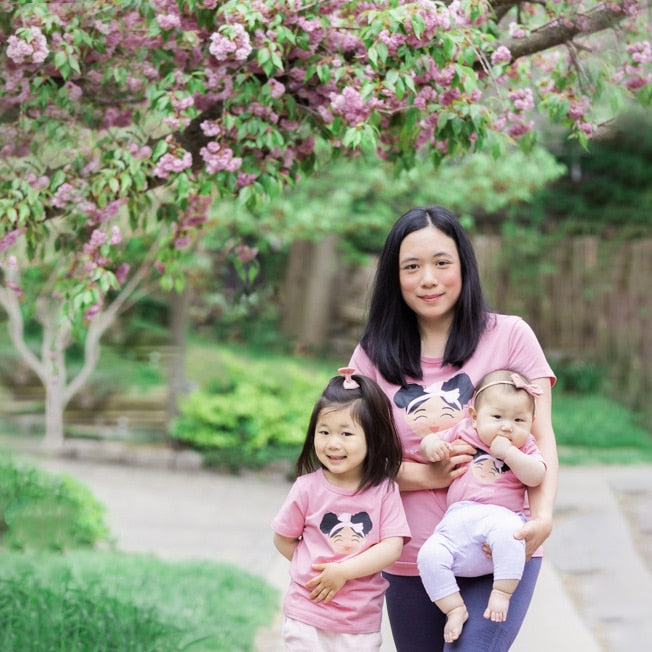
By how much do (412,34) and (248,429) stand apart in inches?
313

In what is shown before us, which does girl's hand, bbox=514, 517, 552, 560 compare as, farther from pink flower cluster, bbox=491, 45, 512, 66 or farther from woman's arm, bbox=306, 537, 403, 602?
pink flower cluster, bbox=491, 45, 512, 66

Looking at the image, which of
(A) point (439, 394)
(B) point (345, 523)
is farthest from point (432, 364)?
(B) point (345, 523)

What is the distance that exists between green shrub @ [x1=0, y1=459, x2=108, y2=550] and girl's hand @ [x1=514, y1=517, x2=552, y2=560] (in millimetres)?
3694

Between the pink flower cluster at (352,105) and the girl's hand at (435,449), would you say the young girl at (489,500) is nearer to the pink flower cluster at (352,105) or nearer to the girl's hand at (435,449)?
the girl's hand at (435,449)

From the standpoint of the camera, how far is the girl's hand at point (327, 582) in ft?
9.05

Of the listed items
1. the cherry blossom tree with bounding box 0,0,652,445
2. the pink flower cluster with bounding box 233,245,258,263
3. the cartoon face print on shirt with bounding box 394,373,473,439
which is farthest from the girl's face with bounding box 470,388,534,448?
the pink flower cluster with bounding box 233,245,258,263

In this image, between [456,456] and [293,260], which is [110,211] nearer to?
[456,456]

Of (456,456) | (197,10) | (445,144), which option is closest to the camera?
(456,456)

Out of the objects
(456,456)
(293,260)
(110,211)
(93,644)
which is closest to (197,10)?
(110,211)

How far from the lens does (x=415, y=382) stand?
2938mm

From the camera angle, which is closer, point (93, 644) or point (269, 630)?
point (93, 644)

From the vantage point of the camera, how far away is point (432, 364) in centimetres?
295

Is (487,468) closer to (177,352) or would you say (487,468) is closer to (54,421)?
(54,421)

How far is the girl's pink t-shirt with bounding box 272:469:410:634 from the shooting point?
2.80 metres
